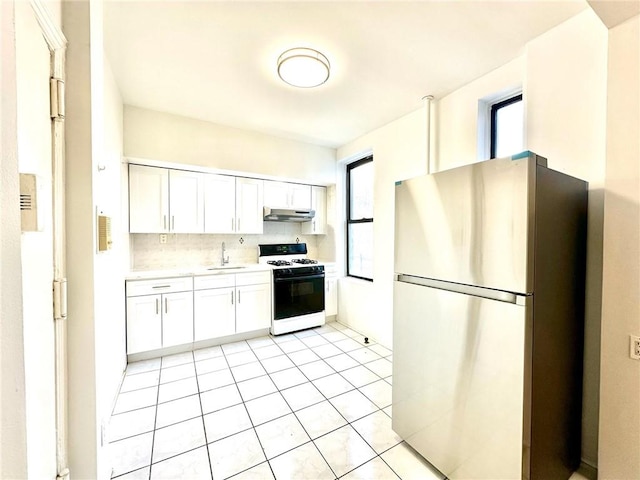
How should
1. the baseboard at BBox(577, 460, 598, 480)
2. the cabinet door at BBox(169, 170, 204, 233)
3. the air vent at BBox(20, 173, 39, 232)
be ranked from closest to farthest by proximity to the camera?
the air vent at BBox(20, 173, 39, 232), the baseboard at BBox(577, 460, 598, 480), the cabinet door at BBox(169, 170, 204, 233)

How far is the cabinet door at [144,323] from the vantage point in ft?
9.20

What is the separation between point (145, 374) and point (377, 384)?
2.29 metres

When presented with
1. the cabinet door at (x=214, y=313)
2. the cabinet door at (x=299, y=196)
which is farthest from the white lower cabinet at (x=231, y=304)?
the cabinet door at (x=299, y=196)

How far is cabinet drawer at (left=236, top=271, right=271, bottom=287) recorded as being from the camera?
11.3 ft

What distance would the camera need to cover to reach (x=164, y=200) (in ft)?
10.6

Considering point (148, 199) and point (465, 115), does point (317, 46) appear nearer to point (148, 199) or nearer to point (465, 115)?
point (465, 115)

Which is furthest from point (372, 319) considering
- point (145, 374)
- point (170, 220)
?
point (170, 220)

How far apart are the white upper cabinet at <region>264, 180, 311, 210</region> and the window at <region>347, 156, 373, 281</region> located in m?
0.71

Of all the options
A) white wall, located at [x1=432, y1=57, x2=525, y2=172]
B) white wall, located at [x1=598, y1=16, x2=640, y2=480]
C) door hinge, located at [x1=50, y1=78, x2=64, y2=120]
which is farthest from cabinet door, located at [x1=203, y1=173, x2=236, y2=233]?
white wall, located at [x1=598, y1=16, x2=640, y2=480]

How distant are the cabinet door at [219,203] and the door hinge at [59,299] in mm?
2431

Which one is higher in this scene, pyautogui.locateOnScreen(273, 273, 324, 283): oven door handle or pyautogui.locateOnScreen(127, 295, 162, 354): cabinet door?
pyautogui.locateOnScreen(273, 273, 324, 283): oven door handle

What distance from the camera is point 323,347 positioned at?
3309 millimetres

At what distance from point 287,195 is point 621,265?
350 cm

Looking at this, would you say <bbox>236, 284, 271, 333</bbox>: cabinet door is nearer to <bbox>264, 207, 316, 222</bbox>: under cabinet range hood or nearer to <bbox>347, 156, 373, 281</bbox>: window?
<bbox>264, 207, 316, 222</bbox>: under cabinet range hood
